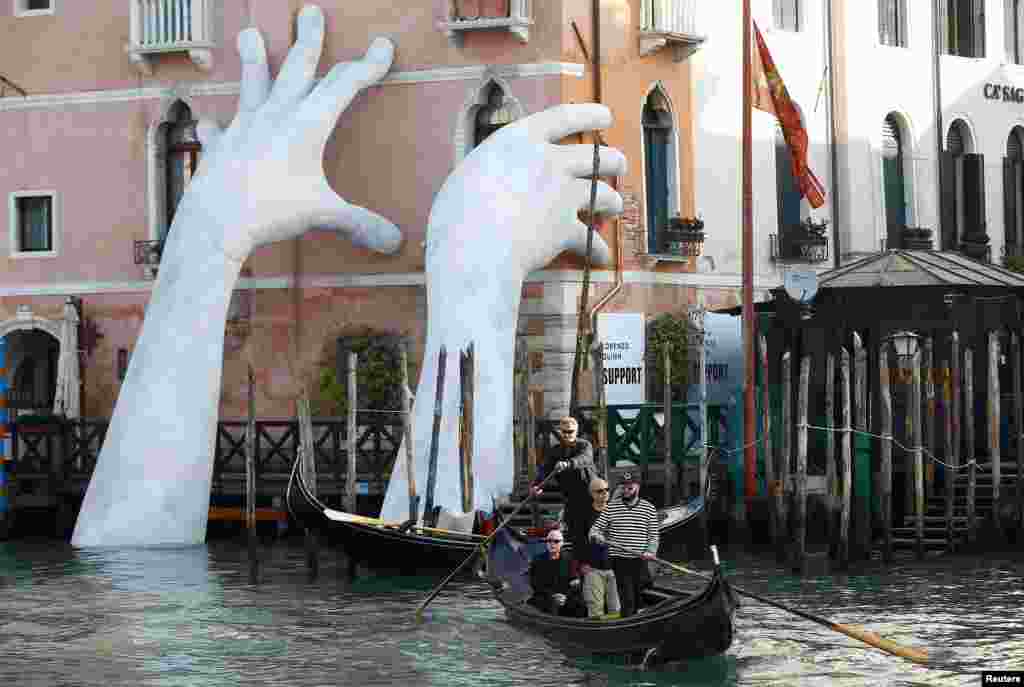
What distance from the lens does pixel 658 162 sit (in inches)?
1358

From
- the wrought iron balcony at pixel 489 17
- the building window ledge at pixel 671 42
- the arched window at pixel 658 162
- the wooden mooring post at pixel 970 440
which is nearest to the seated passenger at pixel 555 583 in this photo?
the wooden mooring post at pixel 970 440

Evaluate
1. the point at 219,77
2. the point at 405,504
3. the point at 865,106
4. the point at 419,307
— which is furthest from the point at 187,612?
the point at 865,106

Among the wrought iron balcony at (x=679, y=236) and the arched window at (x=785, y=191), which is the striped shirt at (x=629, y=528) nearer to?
the wrought iron balcony at (x=679, y=236)

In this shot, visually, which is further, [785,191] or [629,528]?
[785,191]

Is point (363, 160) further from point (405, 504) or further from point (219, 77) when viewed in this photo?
point (405, 504)

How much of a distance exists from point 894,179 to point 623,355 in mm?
7281

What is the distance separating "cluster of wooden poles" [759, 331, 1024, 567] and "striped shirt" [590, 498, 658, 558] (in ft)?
20.9

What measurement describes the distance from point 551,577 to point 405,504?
7484mm

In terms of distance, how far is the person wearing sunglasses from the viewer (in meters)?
21.2

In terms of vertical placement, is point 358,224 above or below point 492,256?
above

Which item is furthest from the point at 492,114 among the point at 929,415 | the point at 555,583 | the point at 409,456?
the point at 555,583

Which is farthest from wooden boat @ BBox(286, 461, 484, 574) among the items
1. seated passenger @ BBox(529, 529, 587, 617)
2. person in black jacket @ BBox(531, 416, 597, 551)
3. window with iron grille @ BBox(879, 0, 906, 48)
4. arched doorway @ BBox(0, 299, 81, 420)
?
window with iron grille @ BBox(879, 0, 906, 48)

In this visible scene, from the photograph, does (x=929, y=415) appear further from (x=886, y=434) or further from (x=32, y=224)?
(x=32, y=224)

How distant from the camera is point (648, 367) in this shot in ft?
111
